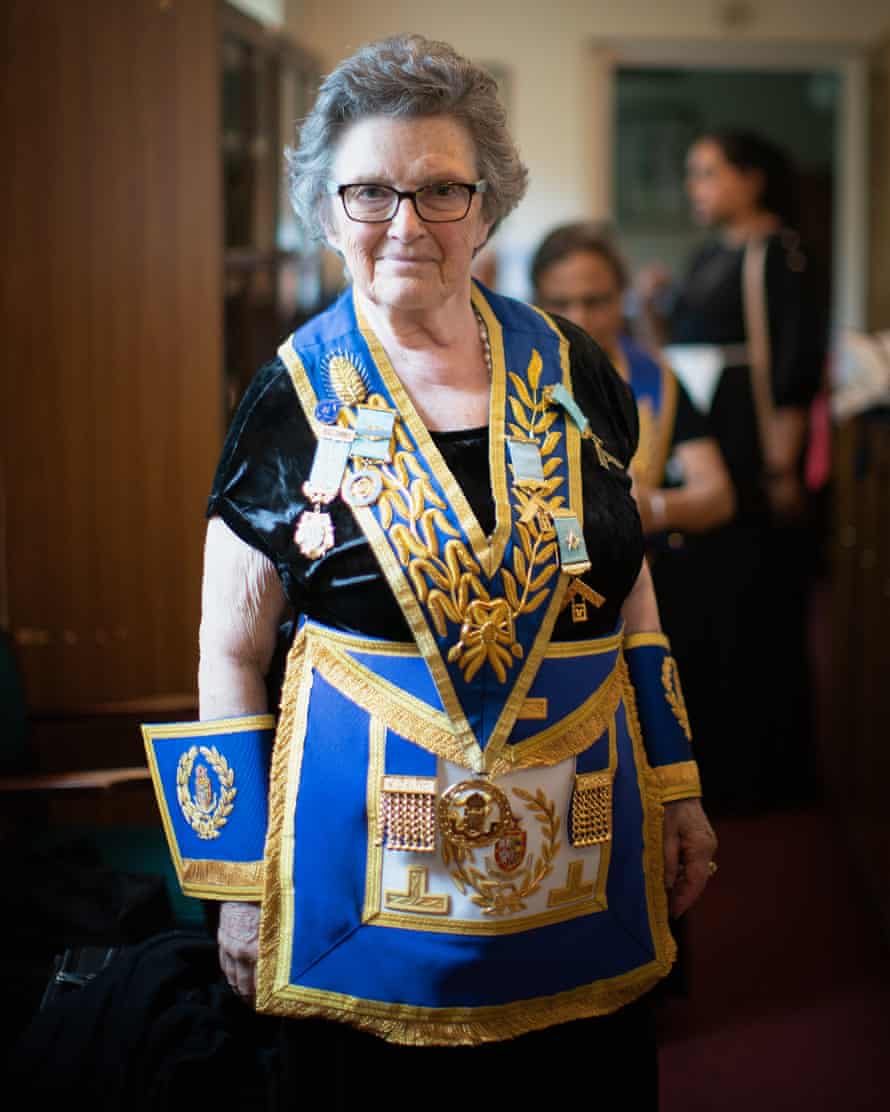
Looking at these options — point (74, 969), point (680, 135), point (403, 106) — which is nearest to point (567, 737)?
point (403, 106)

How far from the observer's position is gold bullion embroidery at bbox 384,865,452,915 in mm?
1383

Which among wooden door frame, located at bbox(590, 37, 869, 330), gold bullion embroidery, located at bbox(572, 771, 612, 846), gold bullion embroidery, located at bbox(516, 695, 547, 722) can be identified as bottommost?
gold bullion embroidery, located at bbox(572, 771, 612, 846)

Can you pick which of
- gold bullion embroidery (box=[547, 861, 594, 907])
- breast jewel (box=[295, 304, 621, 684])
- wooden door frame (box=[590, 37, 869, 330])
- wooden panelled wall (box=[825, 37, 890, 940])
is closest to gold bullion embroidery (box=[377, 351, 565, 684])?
breast jewel (box=[295, 304, 621, 684])

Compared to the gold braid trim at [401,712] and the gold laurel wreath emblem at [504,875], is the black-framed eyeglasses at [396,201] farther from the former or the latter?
the gold laurel wreath emblem at [504,875]

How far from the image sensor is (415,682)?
138 cm

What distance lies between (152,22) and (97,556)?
1.03 m

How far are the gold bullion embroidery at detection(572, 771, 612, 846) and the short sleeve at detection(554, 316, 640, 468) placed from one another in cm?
38

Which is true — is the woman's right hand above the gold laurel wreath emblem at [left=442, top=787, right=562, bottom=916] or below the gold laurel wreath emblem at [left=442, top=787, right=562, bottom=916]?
below

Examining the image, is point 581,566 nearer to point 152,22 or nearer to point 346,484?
point 346,484

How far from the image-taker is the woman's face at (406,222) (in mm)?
1385

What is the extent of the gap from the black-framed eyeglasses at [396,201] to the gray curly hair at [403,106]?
57 mm

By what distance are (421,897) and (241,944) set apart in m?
0.21

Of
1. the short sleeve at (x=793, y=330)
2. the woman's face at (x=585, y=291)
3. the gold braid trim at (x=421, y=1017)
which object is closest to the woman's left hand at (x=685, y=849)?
the gold braid trim at (x=421, y=1017)

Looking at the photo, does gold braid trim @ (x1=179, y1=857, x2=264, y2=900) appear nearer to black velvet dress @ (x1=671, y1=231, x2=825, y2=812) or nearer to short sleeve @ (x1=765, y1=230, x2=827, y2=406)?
black velvet dress @ (x1=671, y1=231, x2=825, y2=812)
